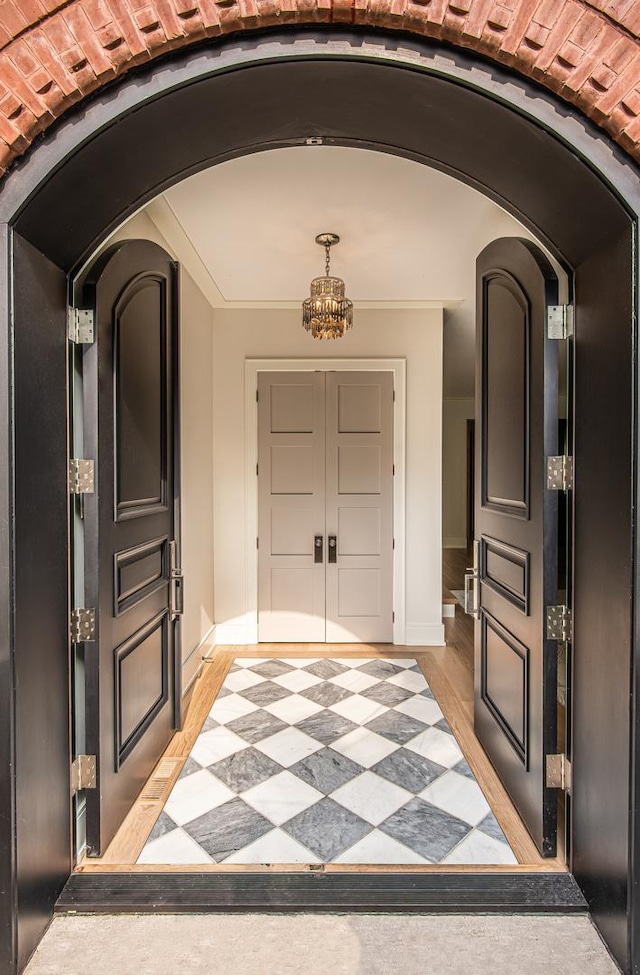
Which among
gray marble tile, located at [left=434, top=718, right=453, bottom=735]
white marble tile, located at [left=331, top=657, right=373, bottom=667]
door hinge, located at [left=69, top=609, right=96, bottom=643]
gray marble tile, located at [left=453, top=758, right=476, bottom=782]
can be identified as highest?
door hinge, located at [left=69, top=609, right=96, bottom=643]

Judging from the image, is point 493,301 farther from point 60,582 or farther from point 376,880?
point 376,880

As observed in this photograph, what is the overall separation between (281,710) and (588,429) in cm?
231

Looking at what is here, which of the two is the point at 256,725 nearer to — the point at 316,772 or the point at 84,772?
the point at 316,772

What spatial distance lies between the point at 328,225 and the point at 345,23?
1.53m

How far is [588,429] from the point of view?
5.11ft

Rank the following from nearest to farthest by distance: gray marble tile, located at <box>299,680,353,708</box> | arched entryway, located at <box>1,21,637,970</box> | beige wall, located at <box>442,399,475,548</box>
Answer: arched entryway, located at <box>1,21,637,970</box> < gray marble tile, located at <box>299,680,353,708</box> < beige wall, located at <box>442,399,475,548</box>

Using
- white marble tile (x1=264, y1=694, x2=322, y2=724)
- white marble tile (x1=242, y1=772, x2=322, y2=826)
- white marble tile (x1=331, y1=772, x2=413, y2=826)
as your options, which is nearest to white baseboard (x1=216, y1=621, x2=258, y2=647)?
white marble tile (x1=264, y1=694, x2=322, y2=724)

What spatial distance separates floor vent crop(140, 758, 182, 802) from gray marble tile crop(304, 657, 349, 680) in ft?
4.18

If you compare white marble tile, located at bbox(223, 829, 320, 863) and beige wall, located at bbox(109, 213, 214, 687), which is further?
beige wall, located at bbox(109, 213, 214, 687)

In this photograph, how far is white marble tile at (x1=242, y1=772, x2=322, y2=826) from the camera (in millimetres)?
2062

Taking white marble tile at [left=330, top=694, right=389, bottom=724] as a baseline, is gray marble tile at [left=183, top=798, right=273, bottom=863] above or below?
above

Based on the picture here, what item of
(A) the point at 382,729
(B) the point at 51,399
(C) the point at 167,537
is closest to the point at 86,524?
(B) the point at 51,399

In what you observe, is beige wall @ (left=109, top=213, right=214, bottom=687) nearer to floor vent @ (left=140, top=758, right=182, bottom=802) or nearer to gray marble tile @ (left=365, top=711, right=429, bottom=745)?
floor vent @ (left=140, top=758, right=182, bottom=802)

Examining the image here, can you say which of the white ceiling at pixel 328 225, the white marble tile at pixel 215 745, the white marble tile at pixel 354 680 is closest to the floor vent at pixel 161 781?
the white marble tile at pixel 215 745
